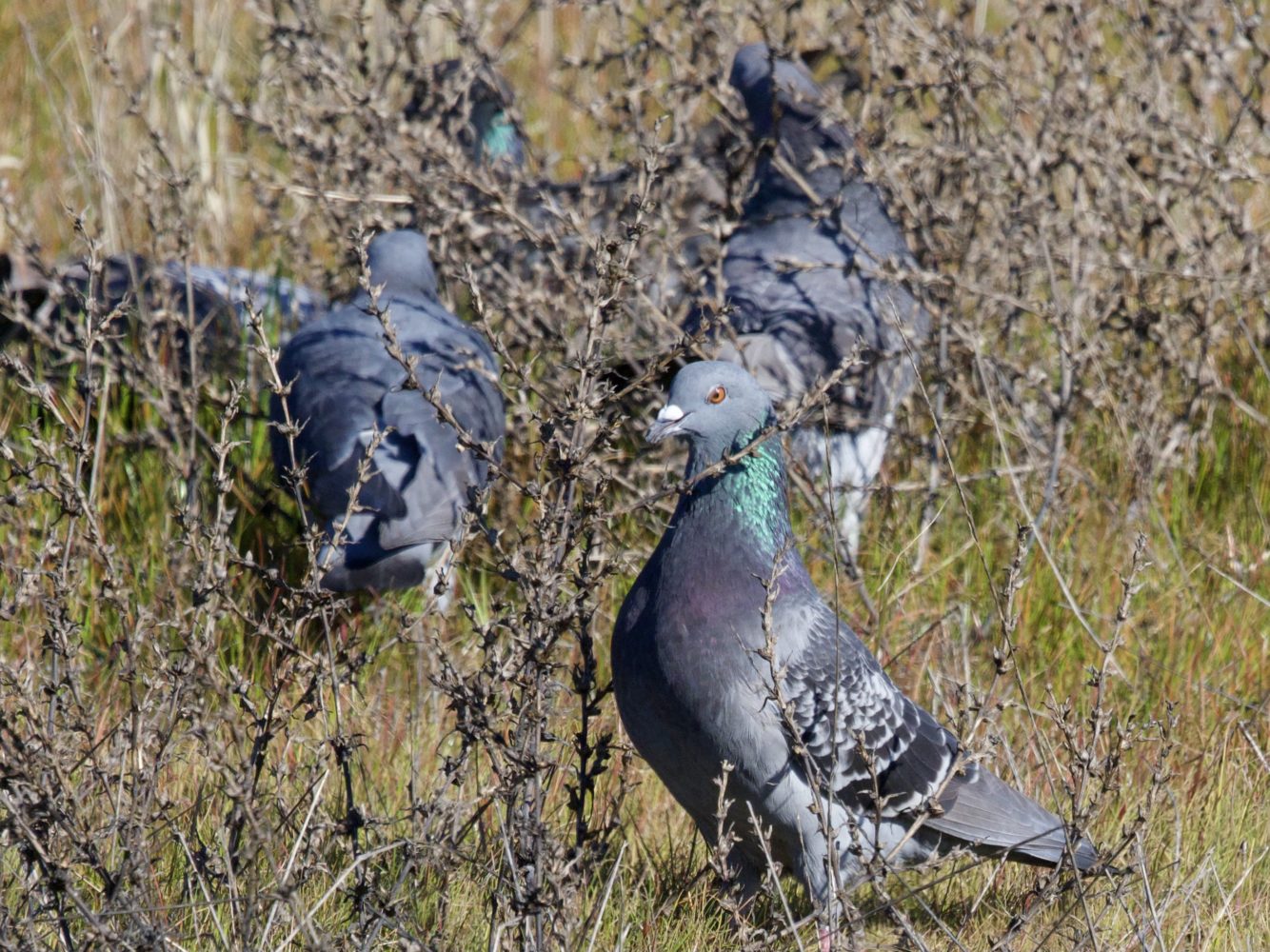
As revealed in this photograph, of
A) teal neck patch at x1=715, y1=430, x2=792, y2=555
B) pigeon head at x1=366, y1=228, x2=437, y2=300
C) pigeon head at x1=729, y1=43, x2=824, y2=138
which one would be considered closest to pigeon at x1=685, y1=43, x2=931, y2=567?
pigeon head at x1=729, y1=43, x2=824, y2=138

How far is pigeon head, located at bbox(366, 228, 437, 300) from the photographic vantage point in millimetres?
4652

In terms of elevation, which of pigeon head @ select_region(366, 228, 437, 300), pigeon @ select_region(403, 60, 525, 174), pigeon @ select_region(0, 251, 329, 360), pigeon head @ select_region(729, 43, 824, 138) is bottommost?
pigeon @ select_region(0, 251, 329, 360)

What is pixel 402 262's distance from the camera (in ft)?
15.3

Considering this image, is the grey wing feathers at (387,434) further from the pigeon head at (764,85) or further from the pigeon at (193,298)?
the pigeon head at (764,85)

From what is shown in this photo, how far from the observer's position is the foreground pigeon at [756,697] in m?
2.66

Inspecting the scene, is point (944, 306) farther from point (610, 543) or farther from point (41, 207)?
point (41, 207)

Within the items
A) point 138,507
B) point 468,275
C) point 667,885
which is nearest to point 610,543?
point 667,885

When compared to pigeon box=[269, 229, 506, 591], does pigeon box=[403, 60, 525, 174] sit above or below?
above

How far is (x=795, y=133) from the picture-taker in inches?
200

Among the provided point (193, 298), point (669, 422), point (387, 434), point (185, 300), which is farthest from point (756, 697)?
point (185, 300)

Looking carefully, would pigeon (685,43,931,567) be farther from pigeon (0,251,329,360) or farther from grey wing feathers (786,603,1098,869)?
pigeon (0,251,329,360)

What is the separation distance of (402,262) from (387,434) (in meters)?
1.15

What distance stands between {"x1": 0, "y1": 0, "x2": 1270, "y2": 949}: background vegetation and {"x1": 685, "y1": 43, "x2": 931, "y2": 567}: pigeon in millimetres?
120

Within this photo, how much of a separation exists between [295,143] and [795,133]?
5.33ft
